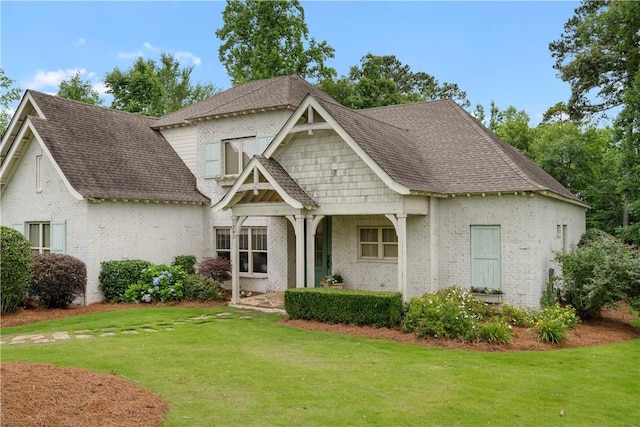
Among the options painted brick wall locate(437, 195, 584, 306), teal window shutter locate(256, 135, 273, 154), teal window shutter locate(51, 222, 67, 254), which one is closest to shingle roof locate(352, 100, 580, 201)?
painted brick wall locate(437, 195, 584, 306)

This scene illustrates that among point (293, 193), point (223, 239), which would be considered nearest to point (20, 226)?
point (223, 239)

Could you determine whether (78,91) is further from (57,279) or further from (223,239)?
(57,279)

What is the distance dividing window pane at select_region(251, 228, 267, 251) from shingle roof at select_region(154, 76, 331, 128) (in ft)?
14.9

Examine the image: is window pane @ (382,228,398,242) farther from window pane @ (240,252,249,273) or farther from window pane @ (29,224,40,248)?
window pane @ (29,224,40,248)

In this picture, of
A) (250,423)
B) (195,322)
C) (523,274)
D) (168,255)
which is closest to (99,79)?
(168,255)

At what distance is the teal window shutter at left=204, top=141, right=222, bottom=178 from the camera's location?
20.0 metres

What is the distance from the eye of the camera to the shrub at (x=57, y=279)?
15243 mm

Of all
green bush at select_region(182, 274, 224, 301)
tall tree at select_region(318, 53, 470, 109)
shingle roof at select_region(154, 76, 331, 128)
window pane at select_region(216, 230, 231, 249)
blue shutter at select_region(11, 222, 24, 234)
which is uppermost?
tall tree at select_region(318, 53, 470, 109)

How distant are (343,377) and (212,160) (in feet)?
44.1

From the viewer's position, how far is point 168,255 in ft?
62.3

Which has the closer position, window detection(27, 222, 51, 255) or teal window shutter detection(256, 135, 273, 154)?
window detection(27, 222, 51, 255)

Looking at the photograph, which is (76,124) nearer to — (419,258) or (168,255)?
(168,255)

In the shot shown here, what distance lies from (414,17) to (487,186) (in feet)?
21.1

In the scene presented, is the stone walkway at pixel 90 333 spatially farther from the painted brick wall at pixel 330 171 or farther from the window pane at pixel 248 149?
the window pane at pixel 248 149
